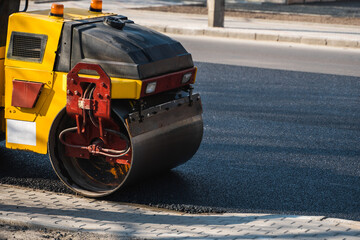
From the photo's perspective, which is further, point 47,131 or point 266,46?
point 266,46

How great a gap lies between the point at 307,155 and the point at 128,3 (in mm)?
16171

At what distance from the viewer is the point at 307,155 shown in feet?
23.1

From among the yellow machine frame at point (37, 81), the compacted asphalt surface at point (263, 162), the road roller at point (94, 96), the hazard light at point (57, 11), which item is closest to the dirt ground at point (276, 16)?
the compacted asphalt surface at point (263, 162)

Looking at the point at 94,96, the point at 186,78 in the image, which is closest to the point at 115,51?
the point at 94,96

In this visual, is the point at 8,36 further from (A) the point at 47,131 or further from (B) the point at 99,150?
(B) the point at 99,150

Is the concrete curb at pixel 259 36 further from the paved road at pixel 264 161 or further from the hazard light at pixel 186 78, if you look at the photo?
the hazard light at pixel 186 78

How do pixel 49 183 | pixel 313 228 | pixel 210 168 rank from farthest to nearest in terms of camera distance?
pixel 210 168
pixel 49 183
pixel 313 228

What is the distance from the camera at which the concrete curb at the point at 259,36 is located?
15227mm

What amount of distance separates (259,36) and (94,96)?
36.5 ft

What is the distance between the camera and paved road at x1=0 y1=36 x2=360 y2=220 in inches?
222

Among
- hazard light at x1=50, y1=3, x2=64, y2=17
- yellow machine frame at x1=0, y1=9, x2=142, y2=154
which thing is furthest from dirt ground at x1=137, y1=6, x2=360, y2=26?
yellow machine frame at x1=0, y1=9, x2=142, y2=154

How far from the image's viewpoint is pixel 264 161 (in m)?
6.79

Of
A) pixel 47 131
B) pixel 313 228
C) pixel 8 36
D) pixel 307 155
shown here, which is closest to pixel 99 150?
pixel 47 131

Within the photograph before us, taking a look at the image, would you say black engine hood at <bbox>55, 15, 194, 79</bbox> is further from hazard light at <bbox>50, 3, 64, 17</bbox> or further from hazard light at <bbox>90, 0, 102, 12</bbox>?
hazard light at <bbox>90, 0, 102, 12</bbox>
